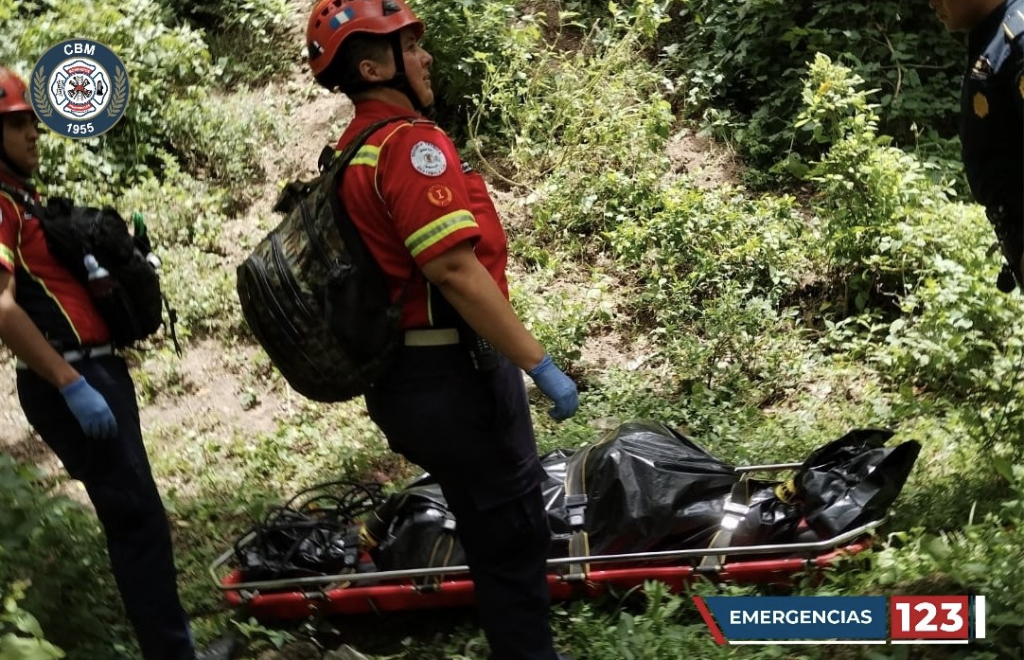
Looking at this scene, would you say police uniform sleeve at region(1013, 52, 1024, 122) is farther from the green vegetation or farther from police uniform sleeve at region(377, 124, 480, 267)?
police uniform sleeve at region(377, 124, 480, 267)

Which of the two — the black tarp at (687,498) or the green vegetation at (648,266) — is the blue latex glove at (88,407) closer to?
the green vegetation at (648,266)

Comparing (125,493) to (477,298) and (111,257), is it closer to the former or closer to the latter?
(111,257)

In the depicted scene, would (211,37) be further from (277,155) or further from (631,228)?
(631,228)

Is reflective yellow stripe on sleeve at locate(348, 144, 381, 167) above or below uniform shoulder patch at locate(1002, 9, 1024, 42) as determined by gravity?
below

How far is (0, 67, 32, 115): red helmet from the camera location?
2.85 m

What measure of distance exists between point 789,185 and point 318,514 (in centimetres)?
409

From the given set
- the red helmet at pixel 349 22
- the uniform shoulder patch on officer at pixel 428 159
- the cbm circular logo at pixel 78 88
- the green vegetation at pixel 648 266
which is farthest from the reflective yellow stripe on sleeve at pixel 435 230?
the cbm circular logo at pixel 78 88

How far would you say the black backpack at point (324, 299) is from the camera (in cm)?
234

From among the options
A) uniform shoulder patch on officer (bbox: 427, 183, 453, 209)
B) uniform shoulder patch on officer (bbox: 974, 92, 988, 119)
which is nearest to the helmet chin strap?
uniform shoulder patch on officer (bbox: 427, 183, 453, 209)

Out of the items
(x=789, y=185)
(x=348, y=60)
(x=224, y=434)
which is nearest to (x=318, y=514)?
(x=224, y=434)

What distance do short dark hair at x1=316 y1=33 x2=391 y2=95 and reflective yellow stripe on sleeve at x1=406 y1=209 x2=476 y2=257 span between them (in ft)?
1.70

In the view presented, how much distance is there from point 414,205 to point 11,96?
160 centimetres

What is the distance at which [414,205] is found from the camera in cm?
221

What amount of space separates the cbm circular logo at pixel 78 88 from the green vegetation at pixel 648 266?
1589 mm
